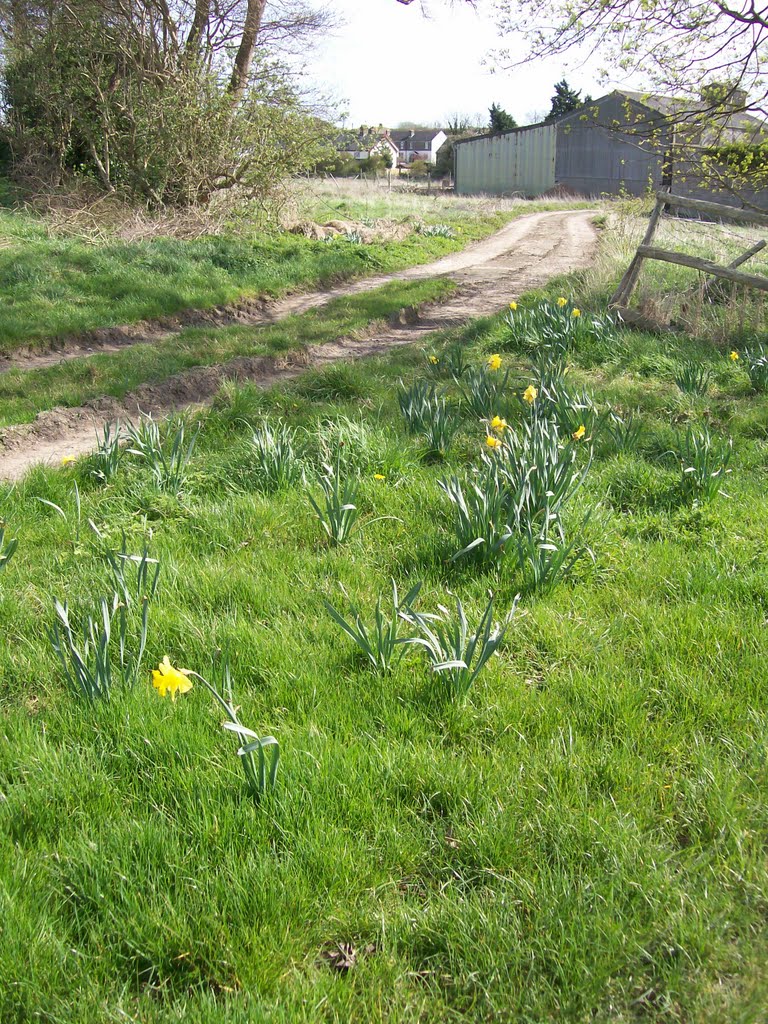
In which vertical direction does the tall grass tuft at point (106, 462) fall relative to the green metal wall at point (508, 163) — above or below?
below

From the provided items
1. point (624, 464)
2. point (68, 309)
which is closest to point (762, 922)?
point (624, 464)

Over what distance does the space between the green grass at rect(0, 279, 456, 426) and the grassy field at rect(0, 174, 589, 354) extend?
102cm

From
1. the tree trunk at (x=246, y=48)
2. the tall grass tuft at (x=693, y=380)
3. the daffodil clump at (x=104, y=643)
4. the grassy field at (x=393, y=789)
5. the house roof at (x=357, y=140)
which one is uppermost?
the tree trunk at (x=246, y=48)

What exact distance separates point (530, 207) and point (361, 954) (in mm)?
32933

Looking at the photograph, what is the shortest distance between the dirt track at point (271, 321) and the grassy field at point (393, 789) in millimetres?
1762

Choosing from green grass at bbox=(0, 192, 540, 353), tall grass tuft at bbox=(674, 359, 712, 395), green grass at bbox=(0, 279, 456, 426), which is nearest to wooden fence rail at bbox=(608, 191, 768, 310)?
tall grass tuft at bbox=(674, 359, 712, 395)

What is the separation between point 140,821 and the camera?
2020mm

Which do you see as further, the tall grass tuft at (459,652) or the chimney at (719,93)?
the chimney at (719,93)

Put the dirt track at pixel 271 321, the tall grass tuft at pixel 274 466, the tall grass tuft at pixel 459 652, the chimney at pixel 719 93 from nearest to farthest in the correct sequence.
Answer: the tall grass tuft at pixel 459 652 → the tall grass tuft at pixel 274 466 → the dirt track at pixel 271 321 → the chimney at pixel 719 93

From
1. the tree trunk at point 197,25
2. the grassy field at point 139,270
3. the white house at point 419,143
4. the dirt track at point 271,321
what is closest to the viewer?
the dirt track at point 271,321

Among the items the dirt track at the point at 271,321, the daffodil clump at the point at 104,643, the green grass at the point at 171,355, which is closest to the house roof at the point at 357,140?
the dirt track at the point at 271,321

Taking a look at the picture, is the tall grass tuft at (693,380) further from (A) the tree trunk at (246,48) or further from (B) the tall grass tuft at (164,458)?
(A) the tree trunk at (246,48)

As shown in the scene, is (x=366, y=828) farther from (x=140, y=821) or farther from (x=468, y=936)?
(x=140, y=821)

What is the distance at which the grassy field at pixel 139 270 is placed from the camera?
8.84 meters
